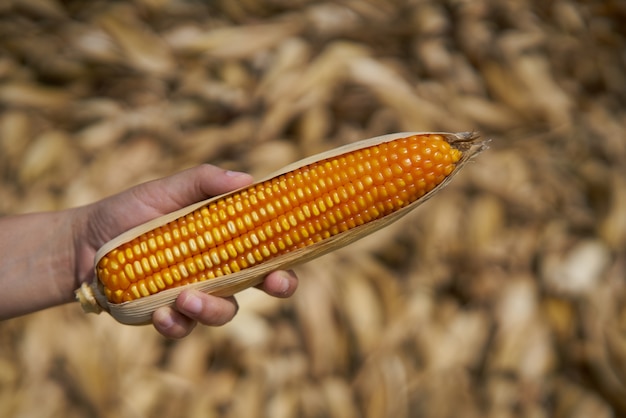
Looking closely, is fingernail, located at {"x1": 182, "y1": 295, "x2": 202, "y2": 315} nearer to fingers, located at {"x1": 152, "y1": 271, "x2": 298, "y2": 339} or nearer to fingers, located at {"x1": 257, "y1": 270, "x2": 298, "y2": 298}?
fingers, located at {"x1": 152, "y1": 271, "x2": 298, "y2": 339}

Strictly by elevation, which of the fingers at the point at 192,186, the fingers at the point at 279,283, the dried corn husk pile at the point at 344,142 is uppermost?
the fingers at the point at 192,186

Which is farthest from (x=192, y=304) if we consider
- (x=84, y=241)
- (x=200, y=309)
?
(x=84, y=241)

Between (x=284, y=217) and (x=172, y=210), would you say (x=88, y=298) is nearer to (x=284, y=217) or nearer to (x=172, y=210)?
(x=172, y=210)

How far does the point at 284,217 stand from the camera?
1.08m

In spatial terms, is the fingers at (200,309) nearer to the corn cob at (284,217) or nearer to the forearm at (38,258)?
the corn cob at (284,217)

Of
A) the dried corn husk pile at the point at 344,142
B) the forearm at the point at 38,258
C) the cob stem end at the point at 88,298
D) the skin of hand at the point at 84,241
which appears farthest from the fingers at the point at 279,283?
the dried corn husk pile at the point at 344,142

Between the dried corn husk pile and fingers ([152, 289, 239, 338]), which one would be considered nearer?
fingers ([152, 289, 239, 338])

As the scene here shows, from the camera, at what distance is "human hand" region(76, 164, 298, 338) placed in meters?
1.12

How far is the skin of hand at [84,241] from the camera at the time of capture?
3.85 ft

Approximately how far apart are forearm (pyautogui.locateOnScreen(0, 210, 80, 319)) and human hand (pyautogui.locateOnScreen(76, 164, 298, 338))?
0.04m

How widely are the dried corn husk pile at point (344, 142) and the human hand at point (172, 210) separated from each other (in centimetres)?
59

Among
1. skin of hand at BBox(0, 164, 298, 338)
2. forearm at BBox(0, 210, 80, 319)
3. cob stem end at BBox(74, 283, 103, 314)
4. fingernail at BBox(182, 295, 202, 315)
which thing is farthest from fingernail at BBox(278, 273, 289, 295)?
forearm at BBox(0, 210, 80, 319)

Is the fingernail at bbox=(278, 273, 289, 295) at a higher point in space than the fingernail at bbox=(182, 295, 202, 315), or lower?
lower

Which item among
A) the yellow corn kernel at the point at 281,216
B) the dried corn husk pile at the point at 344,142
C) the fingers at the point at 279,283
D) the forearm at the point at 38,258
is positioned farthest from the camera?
the dried corn husk pile at the point at 344,142
